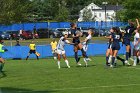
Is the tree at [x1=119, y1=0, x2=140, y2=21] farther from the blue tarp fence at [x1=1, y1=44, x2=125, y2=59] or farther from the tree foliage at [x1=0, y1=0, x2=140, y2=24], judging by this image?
the blue tarp fence at [x1=1, y1=44, x2=125, y2=59]

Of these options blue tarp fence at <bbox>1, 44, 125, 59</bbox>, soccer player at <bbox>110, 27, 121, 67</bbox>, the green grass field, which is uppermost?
soccer player at <bbox>110, 27, 121, 67</bbox>

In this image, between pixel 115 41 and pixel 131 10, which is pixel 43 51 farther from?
pixel 131 10

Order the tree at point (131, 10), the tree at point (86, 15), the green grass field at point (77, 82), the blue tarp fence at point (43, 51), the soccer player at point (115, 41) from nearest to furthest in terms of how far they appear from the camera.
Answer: the green grass field at point (77, 82) → the soccer player at point (115, 41) → the blue tarp fence at point (43, 51) → the tree at point (131, 10) → the tree at point (86, 15)

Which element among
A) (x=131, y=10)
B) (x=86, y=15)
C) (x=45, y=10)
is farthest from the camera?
(x=45, y=10)

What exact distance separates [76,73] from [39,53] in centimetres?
2246

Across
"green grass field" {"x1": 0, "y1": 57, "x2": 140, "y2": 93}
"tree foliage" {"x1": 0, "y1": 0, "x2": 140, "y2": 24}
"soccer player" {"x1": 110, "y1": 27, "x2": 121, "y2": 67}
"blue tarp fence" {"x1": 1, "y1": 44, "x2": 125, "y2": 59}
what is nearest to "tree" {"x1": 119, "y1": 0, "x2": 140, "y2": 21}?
"tree foliage" {"x1": 0, "y1": 0, "x2": 140, "y2": 24}

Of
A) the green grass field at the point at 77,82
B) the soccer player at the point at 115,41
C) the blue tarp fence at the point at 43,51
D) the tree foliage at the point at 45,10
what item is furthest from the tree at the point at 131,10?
the green grass field at the point at 77,82

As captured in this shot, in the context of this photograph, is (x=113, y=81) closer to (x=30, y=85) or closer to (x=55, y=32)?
(x=30, y=85)

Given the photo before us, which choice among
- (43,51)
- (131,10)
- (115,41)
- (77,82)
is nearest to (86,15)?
(131,10)

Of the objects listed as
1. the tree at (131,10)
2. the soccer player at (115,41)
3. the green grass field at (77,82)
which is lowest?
the green grass field at (77,82)

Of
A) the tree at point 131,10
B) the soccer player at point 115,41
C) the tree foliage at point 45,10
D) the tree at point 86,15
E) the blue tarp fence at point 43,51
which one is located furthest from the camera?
the tree at point 86,15

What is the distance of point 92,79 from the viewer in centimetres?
1848

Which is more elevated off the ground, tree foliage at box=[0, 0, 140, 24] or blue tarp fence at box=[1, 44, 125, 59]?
tree foliage at box=[0, 0, 140, 24]

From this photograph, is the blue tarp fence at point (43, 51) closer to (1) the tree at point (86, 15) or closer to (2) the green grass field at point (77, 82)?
(2) the green grass field at point (77, 82)
